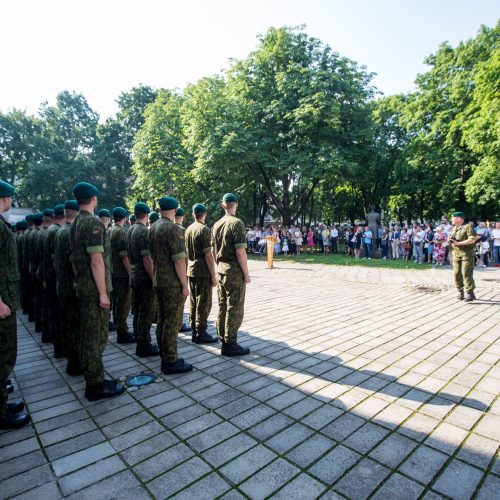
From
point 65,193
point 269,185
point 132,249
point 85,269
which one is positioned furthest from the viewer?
point 65,193

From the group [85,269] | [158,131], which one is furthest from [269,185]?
[85,269]

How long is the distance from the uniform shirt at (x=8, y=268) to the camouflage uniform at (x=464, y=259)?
8.65 metres

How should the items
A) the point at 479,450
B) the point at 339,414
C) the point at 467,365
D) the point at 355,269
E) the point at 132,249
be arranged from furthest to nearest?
1. the point at 355,269
2. the point at 132,249
3. the point at 467,365
4. the point at 339,414
5. the point at 479,450

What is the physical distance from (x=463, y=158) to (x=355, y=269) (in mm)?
16318

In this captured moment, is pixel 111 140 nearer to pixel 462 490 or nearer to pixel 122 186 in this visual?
pixel 122 186

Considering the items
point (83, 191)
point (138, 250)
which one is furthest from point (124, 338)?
point (83, 191)

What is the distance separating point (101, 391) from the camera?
358cm

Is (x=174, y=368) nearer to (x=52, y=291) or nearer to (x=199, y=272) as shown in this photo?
A: (x=199, y=272)

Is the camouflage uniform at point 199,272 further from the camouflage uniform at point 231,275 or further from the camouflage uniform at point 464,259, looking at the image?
the camouflage uniform at point 464,259

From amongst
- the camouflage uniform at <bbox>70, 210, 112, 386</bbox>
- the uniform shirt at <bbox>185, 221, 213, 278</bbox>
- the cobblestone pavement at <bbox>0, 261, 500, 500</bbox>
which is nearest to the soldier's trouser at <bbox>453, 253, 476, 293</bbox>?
the cobblestone pavement at <bbox>0, 261, 500, 500</bbox>

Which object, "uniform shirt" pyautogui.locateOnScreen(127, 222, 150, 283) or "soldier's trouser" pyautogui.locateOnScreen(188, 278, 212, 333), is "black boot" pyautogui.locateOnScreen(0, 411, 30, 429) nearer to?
"uniform shirt" pyautogui.locateOnScreen(127, 222, 150, 283)

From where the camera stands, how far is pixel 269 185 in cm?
2305

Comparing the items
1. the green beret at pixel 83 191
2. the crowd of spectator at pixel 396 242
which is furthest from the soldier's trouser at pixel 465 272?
the green beret at pixel 83 191

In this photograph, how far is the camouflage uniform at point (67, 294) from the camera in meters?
4.15
